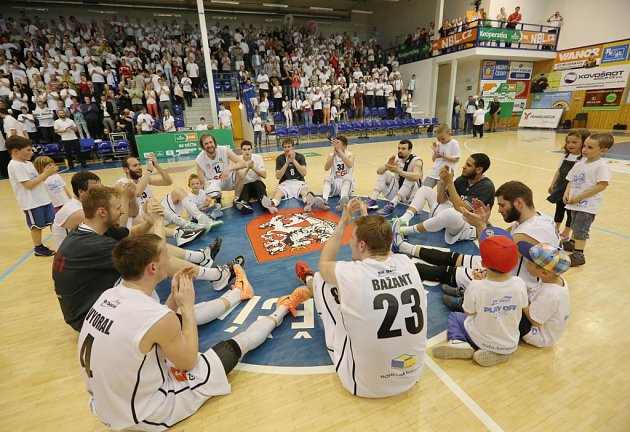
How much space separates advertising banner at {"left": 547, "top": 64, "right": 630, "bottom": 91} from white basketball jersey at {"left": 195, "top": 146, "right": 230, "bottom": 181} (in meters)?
23.2

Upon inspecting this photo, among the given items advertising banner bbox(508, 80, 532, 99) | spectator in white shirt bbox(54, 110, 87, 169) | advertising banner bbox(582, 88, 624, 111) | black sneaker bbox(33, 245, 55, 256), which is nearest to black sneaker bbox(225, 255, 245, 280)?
black sneaker bbox(33, 245, 55, 256)

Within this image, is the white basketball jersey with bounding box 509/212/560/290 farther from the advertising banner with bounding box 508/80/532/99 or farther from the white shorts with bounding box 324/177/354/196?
the advertising banner with bounding box 508/80/532/99

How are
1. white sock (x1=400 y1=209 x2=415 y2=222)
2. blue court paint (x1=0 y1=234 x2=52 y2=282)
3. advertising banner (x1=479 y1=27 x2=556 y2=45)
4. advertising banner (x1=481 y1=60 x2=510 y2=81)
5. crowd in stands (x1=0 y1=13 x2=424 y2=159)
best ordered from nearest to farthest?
blue court paint (x1=0 y1=234 x2=52 y2=282) < white sock (x1=400 y1=209 x2=415 y2=222) < crowd in stands (x1=0 y1=13 x2=424 y2=159) < advertising banner (x1=479 y1=27 x2=556 y2=45) < advertising banner (x1=481 y1=60 x2=510 y2=81)

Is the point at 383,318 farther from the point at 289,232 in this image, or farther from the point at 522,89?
the point at 522,89

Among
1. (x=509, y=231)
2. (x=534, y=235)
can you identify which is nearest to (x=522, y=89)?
(x=509, y=231)

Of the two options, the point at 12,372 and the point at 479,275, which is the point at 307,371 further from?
the point at 12,372

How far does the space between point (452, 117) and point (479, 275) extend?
21.8 m

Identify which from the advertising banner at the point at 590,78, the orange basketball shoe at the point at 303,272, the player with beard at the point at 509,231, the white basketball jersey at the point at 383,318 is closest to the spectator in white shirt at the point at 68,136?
the orange basketball shoe at the point at 303,272

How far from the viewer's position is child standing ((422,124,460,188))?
19.3ft

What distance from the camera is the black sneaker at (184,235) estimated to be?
4.93m

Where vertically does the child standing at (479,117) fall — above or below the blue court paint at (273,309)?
above

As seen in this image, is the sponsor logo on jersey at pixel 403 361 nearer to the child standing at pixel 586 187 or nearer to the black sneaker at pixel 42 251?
the child standing at pixel 586 187

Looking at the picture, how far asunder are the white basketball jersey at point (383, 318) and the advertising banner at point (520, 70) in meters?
25.8

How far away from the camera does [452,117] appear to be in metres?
21.7
